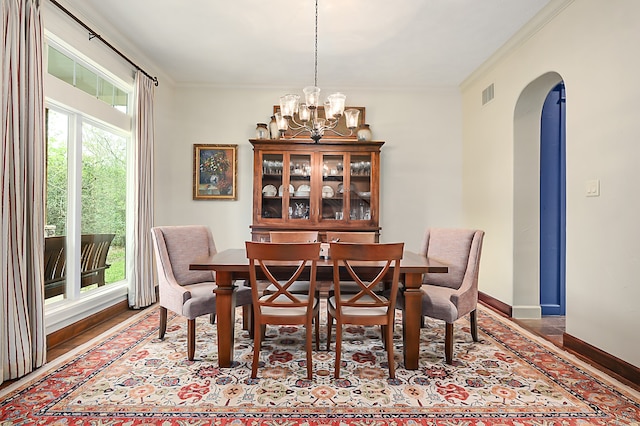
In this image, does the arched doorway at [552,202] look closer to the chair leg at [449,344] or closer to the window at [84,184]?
the chair leg at [449,344]

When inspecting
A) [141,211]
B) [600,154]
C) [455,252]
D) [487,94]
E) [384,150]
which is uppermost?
[487,94]

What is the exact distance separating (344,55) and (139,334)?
3423 millimetres

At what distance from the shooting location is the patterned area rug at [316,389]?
1.84 meters

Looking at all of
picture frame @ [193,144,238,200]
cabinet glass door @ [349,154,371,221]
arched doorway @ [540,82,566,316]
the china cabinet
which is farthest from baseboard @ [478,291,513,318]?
picture frame @ [193,144,238,200]

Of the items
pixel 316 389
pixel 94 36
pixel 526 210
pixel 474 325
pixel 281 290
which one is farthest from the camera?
pixel 526 210

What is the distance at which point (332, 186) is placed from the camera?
462 cm

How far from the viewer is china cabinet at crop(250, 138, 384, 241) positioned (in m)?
4.50

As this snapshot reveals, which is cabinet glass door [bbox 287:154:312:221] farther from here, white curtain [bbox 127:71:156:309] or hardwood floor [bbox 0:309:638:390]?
hardwood floor [bbox 0:309:638:390]

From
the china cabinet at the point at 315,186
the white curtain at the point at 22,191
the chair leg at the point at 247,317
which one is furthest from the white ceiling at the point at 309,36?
the chair leg at the point at 247,317

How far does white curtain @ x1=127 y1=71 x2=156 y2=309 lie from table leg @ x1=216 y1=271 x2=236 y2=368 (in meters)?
1.86

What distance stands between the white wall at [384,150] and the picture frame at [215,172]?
78 mm

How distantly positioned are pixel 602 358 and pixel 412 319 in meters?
1.32

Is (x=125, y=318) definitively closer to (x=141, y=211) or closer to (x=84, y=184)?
(x=141, y=211)

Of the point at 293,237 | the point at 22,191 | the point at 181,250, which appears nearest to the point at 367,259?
the point at 293,237
